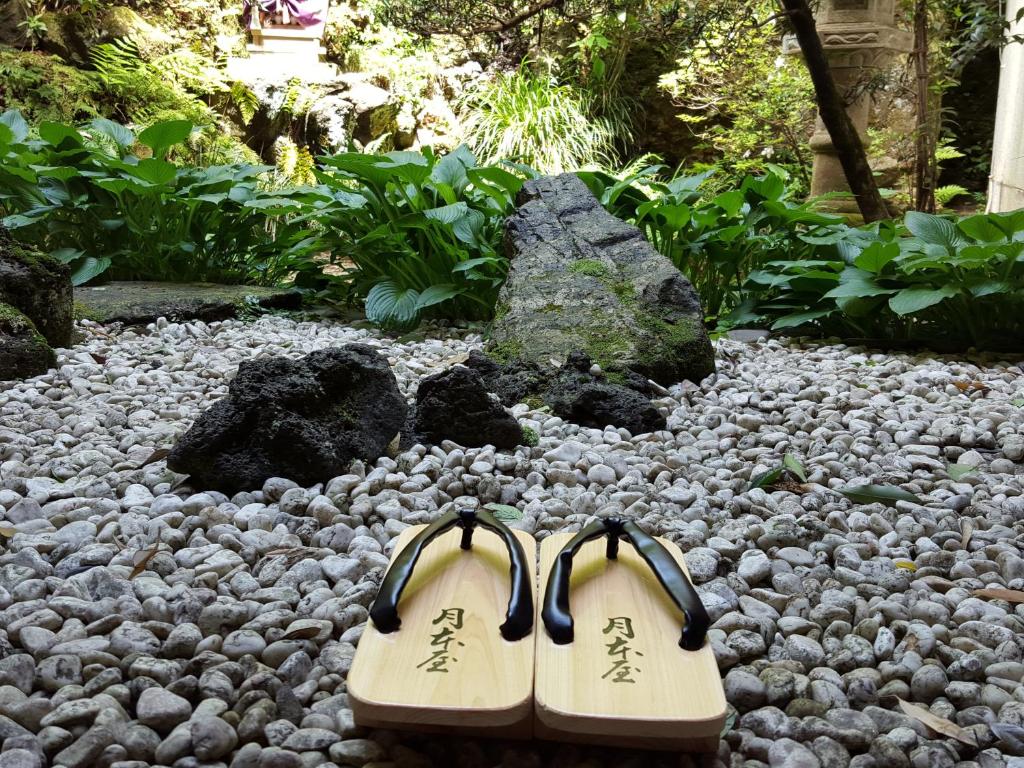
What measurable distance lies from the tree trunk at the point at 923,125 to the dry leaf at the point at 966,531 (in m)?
4.46

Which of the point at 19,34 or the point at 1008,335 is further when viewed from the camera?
the point at 19,34

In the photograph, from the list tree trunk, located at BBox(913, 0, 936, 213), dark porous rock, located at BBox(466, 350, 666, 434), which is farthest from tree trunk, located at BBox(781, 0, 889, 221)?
dark porous rock, located at BBox(466, 350, 666, 434)

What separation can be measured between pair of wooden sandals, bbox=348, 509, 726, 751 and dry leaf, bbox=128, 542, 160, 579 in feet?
1.56

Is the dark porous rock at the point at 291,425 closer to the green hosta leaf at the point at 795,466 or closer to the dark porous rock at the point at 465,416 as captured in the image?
the dark porous rock at the point at 465,416

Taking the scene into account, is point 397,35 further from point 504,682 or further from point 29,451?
point 504,682

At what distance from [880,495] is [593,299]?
54.1 inches

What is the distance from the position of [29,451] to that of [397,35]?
8056mm

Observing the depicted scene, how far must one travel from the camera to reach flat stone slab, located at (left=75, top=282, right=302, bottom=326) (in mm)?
3346

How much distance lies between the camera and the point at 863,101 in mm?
5277

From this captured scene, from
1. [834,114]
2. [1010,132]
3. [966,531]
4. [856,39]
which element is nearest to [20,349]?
[966,531]

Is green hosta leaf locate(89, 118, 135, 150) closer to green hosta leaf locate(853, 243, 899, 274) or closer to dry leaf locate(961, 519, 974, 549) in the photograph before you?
green hosta leaf locate(853, 243, 899, 274)

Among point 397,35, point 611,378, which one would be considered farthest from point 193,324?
point 397,35

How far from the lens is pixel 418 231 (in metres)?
3.65

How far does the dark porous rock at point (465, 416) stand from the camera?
1.86m
